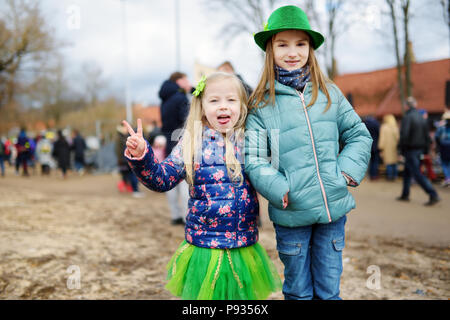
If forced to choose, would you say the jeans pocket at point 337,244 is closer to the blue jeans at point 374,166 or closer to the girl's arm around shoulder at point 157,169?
the girl's arm around shoulder at point 157,169

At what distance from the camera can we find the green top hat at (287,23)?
1.95 meters

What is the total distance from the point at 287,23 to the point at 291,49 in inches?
5.5

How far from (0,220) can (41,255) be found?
1956 millimetres

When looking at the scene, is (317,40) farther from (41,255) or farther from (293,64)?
(41,255)

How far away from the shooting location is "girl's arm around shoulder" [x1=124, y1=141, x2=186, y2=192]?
6.13 feet

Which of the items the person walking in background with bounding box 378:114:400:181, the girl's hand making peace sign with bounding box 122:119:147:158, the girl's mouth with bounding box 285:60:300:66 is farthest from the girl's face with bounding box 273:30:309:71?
the person walking in background with bounding box 378:114:400:181

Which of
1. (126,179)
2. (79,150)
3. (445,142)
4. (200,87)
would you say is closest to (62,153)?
(79,150)

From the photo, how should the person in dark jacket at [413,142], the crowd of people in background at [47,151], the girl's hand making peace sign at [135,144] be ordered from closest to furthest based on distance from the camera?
the girl's hand making peace sign at [135,144]
the person in dark jacket at [413,142]
the crowd of people in background at [47,151]

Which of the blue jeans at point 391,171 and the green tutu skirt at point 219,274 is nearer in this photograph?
the green tutu skirt at point 219,274

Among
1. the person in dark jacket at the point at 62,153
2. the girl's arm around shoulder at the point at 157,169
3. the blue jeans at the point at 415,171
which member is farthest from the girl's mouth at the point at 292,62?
the person in dark jacket at the point at 62,153

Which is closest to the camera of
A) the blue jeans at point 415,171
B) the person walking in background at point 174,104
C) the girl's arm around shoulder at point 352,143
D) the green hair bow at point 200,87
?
the girl's arm around shoulder at point 352,143

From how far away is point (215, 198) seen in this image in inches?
78.9

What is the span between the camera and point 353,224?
5.33 metres
